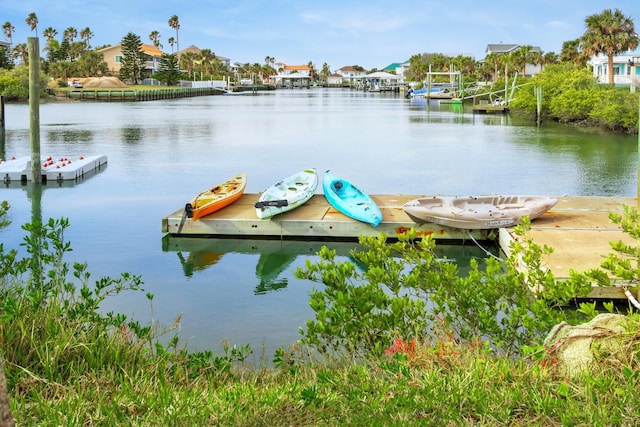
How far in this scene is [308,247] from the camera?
1454cm

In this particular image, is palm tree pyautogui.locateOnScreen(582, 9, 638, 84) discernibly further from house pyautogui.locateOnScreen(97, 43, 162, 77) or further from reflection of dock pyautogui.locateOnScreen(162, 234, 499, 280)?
house pyautogui.locateOnScreen(97, 43, 162, 77)

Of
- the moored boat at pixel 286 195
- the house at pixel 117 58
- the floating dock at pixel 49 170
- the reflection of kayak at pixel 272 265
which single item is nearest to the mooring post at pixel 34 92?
the floating dock at pixel 49 170

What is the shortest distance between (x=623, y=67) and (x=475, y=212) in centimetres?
5980

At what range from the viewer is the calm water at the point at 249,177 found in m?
11.3

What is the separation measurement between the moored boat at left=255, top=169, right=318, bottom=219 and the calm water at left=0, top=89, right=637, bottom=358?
704mm

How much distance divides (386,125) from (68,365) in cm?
4578

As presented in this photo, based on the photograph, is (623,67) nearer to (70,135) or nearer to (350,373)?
(70,135)

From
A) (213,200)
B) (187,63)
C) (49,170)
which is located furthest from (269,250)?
(187,63)

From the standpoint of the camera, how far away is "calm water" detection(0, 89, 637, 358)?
11.3 meters

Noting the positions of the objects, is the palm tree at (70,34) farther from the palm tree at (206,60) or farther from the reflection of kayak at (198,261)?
the reflection of kayak at (198,261)

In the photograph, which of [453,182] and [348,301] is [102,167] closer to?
[453,182]

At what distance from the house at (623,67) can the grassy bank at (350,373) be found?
198ft

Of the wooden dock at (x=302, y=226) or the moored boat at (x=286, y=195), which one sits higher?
the moored boat at (x=286, y=195)

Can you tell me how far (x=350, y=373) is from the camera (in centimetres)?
532
